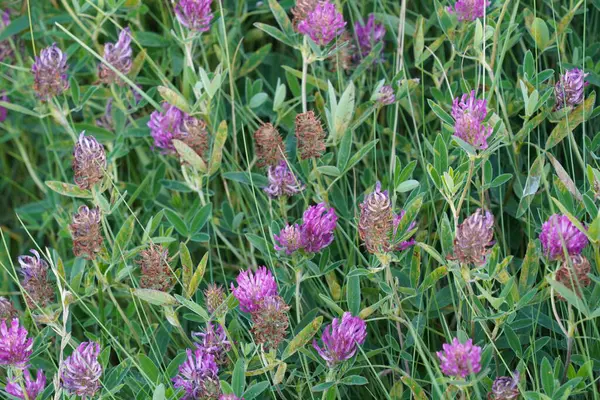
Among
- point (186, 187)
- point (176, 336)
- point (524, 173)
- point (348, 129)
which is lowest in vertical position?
point (176, 336)

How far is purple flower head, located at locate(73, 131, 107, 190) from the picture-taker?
137 centimetres

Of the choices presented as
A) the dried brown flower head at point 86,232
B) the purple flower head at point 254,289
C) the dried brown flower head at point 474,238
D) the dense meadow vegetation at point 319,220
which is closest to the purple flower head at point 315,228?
the dense meadow vegetation at point 319,220

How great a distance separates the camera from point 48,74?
1.64 metres

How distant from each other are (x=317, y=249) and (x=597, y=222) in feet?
1.36

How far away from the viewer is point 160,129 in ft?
5.40

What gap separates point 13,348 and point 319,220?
1.57 feet

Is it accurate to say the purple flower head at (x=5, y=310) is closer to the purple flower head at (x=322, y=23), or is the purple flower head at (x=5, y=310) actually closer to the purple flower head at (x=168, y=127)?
the purple flower head at (x=168, y=127)

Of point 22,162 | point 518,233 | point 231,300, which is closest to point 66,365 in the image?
point 231,300

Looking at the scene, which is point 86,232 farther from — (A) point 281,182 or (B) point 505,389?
(B) point 505,389

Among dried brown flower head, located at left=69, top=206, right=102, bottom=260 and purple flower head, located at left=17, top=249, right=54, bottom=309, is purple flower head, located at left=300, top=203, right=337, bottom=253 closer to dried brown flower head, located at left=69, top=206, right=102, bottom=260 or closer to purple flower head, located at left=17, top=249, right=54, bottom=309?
dried brown flower head, located at left=69, top=206, right=102, bottom=260

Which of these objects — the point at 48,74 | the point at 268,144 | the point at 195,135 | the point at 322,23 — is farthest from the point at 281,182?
the point at 48,74

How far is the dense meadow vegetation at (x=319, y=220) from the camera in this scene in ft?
4.14

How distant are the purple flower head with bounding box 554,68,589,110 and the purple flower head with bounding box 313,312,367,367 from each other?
527 mm

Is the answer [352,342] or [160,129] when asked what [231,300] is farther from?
[160,129]
